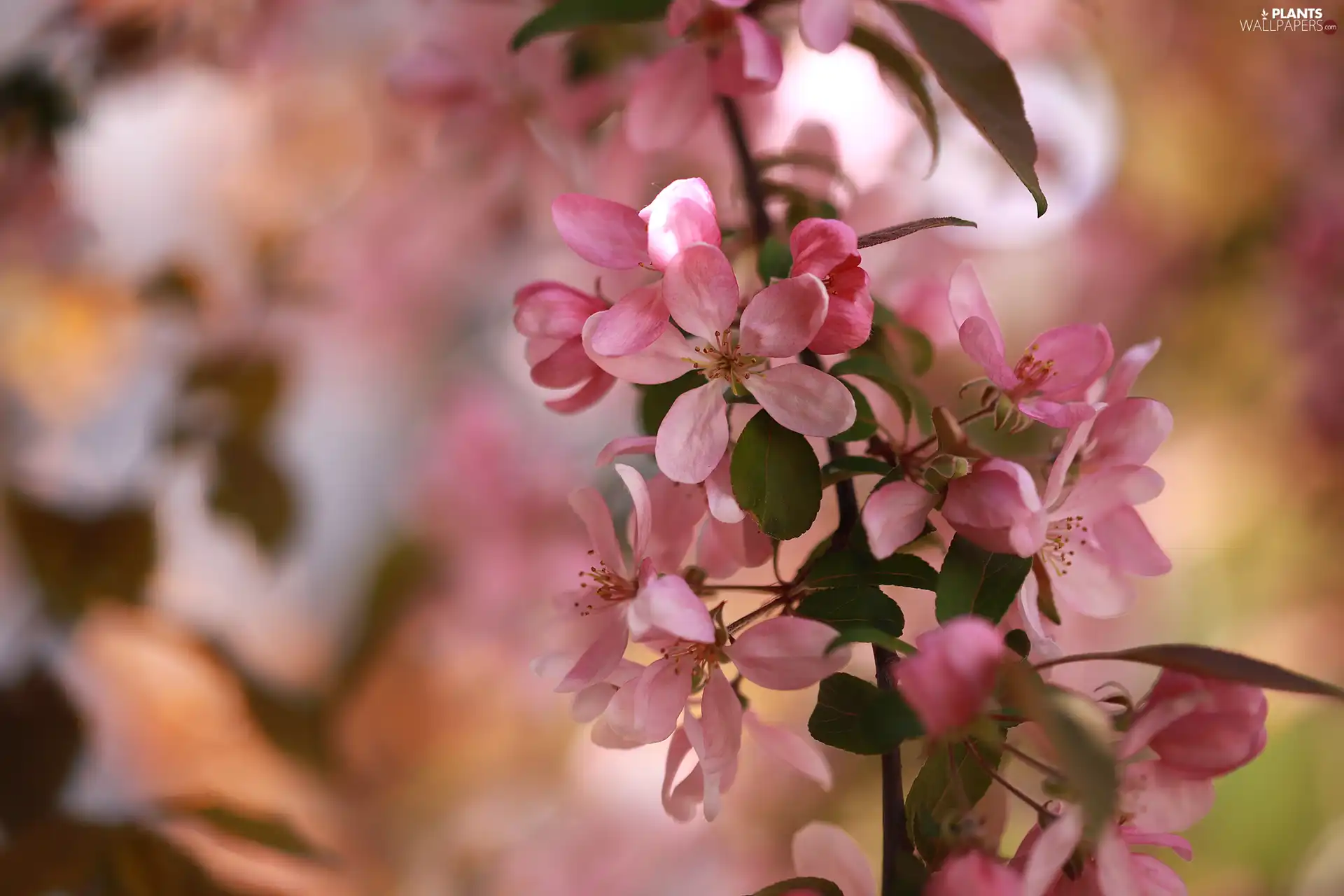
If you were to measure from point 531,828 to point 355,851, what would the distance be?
0.18m

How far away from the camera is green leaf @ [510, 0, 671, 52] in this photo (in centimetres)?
35

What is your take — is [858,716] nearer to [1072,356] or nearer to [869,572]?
[869,572]

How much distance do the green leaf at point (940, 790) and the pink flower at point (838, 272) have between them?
0.14 meters

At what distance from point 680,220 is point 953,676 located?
0.16 metres

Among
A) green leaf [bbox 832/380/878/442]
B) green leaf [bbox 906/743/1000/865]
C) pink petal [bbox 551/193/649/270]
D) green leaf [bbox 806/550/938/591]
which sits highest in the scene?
pink petal [bbox 551/193/649/270]

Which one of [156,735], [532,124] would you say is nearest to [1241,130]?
[532,124]

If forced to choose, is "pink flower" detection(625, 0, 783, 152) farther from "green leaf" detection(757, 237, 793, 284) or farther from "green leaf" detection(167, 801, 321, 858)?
"green leaf" detection(167, 801, 321, 858)

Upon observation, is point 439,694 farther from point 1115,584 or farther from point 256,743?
point 1115,584

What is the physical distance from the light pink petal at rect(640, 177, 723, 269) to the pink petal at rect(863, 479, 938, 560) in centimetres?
10

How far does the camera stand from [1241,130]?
3.27ft

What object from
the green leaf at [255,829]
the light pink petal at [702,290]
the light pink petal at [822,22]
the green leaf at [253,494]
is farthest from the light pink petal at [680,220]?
the green leaf at [253,494]

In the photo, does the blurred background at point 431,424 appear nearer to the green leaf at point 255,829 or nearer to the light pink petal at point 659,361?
the green leaf at point 255,829

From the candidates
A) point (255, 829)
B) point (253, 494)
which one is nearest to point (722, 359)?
point (255, 829)

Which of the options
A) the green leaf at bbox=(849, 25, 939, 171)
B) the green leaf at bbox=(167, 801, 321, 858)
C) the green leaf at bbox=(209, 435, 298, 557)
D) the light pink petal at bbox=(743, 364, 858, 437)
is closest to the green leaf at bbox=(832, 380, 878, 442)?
the light pink petal at bbox=(743, 364, 858, 437)
